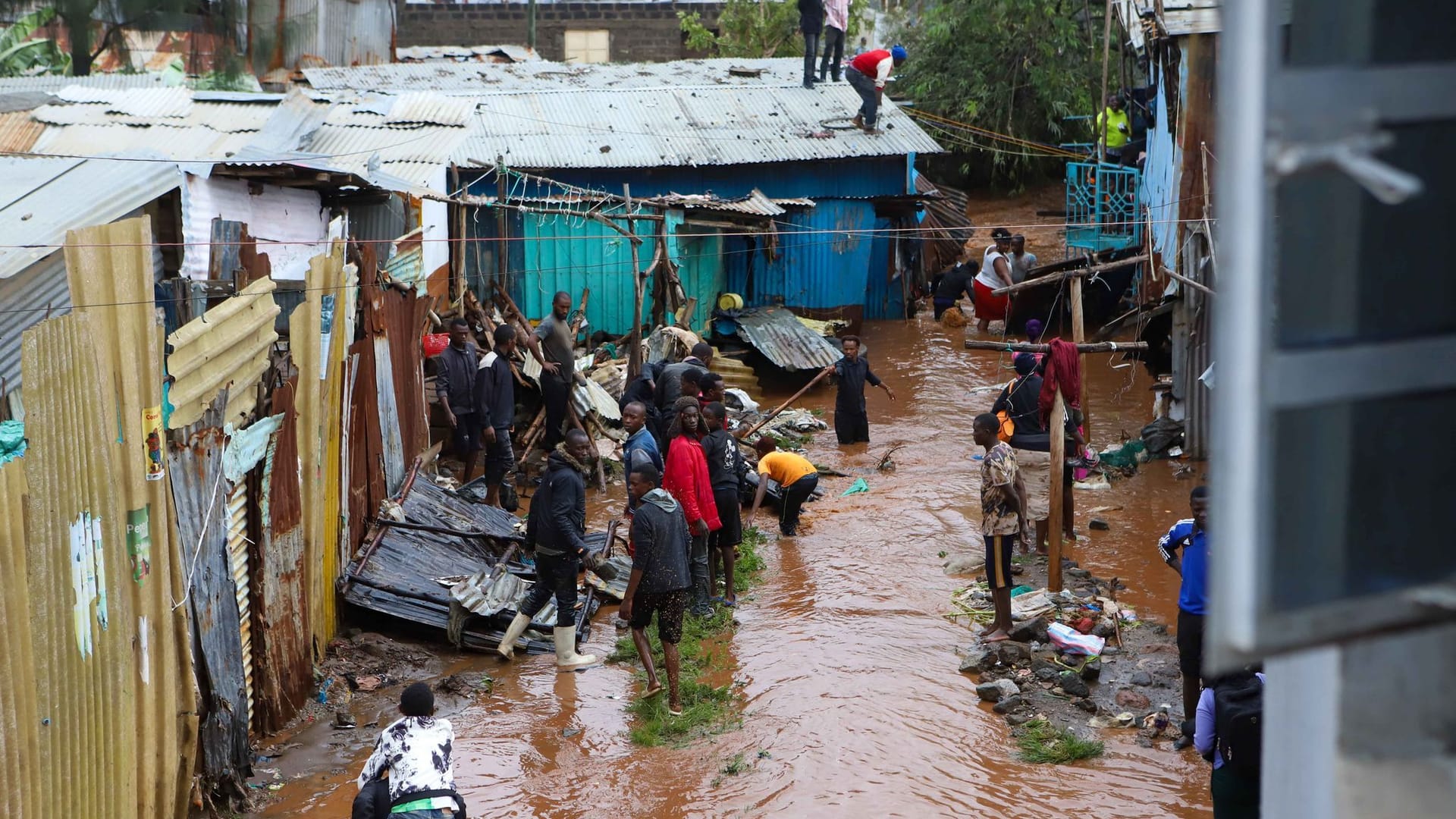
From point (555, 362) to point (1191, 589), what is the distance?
787 centimetres

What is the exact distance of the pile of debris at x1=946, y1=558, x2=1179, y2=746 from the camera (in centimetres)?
756

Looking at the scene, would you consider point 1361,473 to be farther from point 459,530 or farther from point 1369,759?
point 459,530

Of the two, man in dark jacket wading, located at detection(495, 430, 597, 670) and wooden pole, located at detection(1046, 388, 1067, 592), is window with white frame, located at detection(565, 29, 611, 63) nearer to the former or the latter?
wooden pole, located at detection(1046, 388, 1067, 592)

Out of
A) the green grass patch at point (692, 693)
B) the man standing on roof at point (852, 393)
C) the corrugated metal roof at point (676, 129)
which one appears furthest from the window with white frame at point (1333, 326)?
the corrugated metal roof at point (676, 129)

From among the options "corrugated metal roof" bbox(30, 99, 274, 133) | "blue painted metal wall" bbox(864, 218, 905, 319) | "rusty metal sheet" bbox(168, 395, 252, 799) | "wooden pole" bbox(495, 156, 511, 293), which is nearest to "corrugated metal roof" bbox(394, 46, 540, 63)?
"blue painted metal wall" bbox(864, 218, 905, 319)

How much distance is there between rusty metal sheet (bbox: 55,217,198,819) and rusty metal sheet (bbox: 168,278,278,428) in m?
0.25

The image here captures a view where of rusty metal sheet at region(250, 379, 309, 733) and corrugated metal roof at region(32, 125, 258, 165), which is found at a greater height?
corrugated metal roof at region(32, 125, 258, 165)

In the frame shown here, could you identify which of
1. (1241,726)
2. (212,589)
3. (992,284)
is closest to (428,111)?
(992,284)

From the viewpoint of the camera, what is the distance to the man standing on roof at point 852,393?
541 inches

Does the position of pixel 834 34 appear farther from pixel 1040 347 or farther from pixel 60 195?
pixel 60 195

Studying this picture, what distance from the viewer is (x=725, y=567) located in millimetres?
9711

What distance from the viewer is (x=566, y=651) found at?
8766mm

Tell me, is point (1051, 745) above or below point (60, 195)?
below

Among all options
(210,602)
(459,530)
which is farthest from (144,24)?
(459,530)
